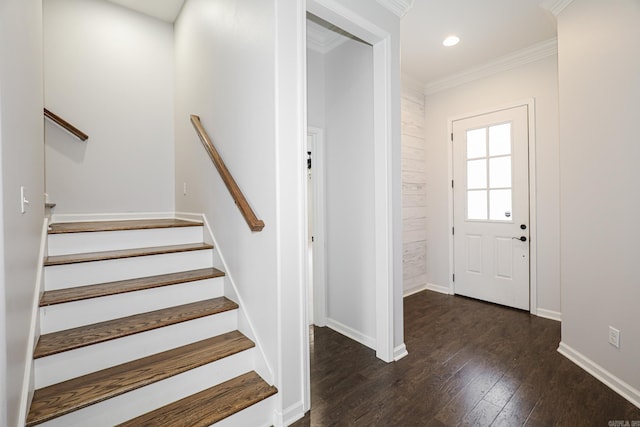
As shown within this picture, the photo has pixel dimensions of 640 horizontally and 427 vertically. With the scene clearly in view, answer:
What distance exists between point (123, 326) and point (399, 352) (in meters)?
1.95

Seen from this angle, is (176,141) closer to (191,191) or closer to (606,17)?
(191,191)

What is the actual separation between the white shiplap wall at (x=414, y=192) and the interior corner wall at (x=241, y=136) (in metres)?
2.42

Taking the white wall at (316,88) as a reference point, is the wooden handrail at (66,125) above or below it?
below

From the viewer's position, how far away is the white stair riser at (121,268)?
181 centimetres

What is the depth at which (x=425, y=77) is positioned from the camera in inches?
155

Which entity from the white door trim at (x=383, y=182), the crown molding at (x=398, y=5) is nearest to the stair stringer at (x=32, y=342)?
the white door trim at (x=383, y=182)

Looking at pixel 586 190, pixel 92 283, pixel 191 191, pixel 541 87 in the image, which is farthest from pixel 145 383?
pixel 541 87

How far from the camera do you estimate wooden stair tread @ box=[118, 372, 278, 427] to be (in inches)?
57.0

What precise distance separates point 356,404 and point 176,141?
10.4 ft

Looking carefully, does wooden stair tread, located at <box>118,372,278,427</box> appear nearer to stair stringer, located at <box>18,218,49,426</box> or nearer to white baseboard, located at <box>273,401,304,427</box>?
white baseboard, located at <box>273,401,304,427</box>

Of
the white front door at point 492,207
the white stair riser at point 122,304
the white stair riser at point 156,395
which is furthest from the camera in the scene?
the white front door at point 492,207

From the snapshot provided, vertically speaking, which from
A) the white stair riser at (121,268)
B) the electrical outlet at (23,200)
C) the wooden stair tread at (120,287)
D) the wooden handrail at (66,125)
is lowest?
the wooden stair tread at (120,287)

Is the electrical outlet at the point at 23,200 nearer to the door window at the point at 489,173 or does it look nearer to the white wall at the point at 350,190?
the white wall at the point at 350,190

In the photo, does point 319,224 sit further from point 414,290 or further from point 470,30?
point 470,30
